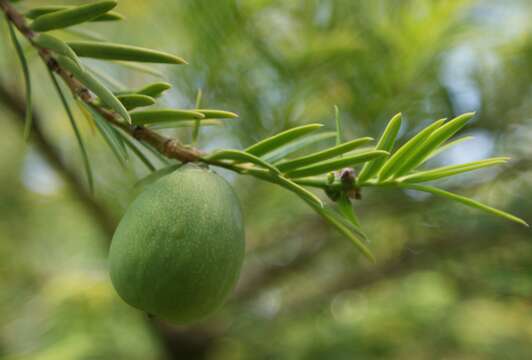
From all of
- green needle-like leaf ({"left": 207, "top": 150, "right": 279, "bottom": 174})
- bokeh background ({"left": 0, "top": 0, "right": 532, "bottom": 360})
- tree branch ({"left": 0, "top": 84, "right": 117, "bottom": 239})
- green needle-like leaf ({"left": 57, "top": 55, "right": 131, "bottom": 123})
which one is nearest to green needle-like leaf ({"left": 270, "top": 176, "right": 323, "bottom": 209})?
green needle-like leaf ({"left": 207, "top": 150, "right": 279, "bottom": 174})

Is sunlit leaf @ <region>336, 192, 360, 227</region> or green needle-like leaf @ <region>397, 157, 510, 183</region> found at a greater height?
green needle-like leaf @ <region>397, 157, 510, 183</region>

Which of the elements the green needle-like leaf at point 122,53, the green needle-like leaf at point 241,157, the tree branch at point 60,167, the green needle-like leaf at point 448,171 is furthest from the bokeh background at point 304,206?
the green needle-like leaf at point 448,171

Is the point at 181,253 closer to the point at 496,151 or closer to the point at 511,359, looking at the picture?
the point at 496,151

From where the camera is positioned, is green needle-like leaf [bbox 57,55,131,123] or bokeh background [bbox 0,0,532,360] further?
bokeh background [bbox 0,0,532,360]

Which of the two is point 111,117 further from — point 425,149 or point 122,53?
point 425,149

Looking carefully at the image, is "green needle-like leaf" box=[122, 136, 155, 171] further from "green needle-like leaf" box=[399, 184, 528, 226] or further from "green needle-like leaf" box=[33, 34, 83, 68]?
"green needle-like leaf" box=[399, 184, 528, 226]

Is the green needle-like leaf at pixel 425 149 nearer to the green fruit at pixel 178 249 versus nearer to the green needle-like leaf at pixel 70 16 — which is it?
the green fruit at pixel 178 249
